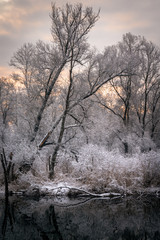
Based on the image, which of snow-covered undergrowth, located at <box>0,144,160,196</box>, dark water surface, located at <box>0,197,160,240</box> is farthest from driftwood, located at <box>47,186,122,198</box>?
dark water surface, located at <box>0,197,160,240</box>

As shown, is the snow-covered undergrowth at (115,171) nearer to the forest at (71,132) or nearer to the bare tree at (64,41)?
the forest at (71,132)

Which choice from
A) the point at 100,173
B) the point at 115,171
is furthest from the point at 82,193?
the point at 115,171

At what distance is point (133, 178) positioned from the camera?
558 inches

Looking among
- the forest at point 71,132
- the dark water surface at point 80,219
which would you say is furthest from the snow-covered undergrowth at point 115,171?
the dark water surface at point 80,219

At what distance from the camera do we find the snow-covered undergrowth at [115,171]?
14.3 meters

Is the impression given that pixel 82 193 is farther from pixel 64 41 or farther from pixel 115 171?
pixel 64 41

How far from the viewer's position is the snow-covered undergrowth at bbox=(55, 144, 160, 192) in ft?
46.9

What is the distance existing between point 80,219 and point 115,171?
223 inches

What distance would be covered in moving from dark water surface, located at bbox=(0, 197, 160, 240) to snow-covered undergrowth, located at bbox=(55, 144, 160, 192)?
4.89 ft

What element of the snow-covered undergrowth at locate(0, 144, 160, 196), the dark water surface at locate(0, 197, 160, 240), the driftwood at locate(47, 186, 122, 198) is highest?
the snow-covered undergrowth at locate(0, 144, 160, 196)

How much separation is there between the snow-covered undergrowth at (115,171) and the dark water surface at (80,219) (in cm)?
149

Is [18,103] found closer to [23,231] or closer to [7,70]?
[7,70]

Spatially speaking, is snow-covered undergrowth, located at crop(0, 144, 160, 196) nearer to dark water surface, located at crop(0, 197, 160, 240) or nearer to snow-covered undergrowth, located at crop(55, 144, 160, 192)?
snow-covered undergrowth, located at crop(55, 144, 160, 192)

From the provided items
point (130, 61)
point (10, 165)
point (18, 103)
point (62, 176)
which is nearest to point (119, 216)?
point (62, 176)
